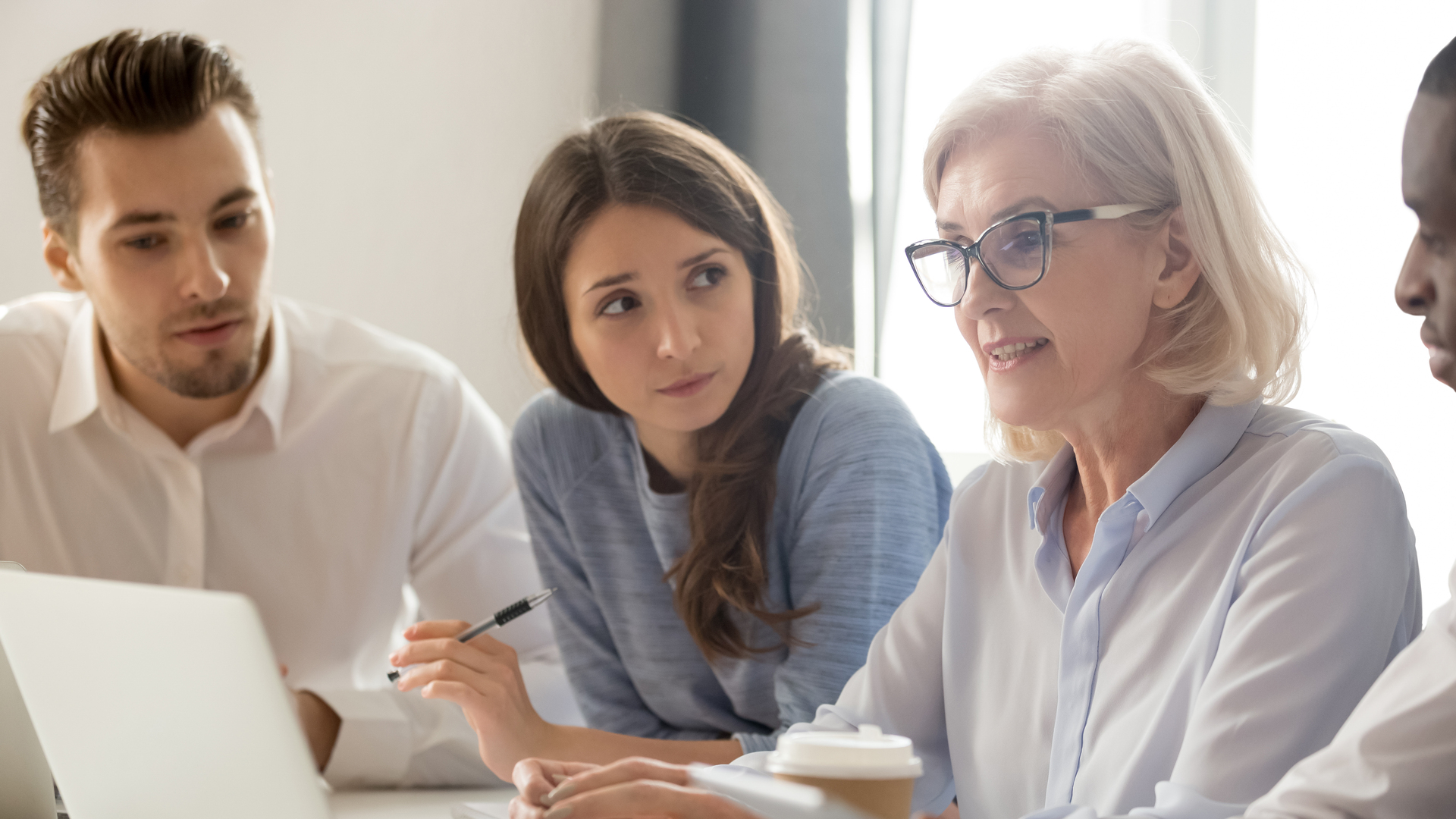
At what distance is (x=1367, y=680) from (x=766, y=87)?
5.41 feet

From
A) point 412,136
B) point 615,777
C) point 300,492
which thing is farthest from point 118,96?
point 615,777

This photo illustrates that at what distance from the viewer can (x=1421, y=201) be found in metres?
0.70

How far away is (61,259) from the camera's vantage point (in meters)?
1.88

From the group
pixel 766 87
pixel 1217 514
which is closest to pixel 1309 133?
pixel 766 87

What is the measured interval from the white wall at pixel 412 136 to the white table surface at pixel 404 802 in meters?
1.18

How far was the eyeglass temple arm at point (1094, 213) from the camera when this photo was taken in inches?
37.6

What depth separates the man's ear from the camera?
6.11ft

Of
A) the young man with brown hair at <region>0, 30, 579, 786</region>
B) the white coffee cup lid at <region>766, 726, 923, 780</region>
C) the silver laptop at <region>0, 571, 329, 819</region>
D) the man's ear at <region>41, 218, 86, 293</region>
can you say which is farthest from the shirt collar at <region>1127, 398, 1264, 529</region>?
the man's ear at <region>41, 218, 86, 293</region>

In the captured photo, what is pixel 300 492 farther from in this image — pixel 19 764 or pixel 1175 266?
pixel 1175 266

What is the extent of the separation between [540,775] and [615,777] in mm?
122

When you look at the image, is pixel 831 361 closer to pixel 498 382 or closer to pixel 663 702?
pixel 663 702

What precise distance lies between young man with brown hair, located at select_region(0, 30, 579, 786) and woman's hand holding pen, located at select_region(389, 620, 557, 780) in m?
0.36

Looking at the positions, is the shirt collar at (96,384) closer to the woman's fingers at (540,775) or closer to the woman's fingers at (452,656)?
the woman's fingers at (452,656)

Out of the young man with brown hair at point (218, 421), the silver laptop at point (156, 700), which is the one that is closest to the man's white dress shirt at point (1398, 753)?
the silver laptop at point (156, 700)
